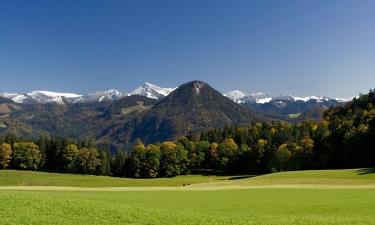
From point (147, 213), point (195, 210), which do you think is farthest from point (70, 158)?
point (147, 213)

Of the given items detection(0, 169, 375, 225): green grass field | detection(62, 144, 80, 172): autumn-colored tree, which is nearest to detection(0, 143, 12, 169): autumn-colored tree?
detection(62, 144, 80, 172): autumn-colored tree

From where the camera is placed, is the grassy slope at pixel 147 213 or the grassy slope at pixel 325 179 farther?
the grassy slope at pixel 325 179

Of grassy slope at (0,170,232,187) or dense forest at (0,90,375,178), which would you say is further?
dense forest at (0,90,375,178)

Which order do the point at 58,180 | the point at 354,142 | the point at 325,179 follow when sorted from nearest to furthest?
1. the point at 325,179
2. the point at 58,180
3. the point at 354,142

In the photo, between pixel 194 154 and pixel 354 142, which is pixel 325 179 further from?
pixel 194 154

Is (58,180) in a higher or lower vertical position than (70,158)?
lower

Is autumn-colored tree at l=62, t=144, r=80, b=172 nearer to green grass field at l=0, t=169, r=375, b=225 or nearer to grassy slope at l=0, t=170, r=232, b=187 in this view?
grassy slope at l=0, t=170, r=232, b=187

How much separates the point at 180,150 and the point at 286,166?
1645 inches

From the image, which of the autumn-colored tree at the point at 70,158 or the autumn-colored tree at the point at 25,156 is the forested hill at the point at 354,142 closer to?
the autumn-colored tree at the point at 70,158

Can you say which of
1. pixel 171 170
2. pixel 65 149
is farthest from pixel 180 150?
pixel 65 149

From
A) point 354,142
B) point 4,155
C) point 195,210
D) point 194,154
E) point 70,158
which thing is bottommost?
point 195,210

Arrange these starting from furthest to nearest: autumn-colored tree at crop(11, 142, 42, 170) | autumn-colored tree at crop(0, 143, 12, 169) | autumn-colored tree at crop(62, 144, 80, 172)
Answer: autumn-colored tree at crop(62, 144, 80, 172), autumn-colored tree at crop(11, 142, 42, 170), autumn-colored tree at crop(0, 143, 12, 169)

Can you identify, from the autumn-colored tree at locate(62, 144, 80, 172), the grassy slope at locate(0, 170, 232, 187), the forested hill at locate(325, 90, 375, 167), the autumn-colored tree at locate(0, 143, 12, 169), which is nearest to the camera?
the grassy slope at locate(0, 170, 232, 187)

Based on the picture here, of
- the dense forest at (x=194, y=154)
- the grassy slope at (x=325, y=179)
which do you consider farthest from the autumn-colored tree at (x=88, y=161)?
the grassy slope at (x=325, y=179)
